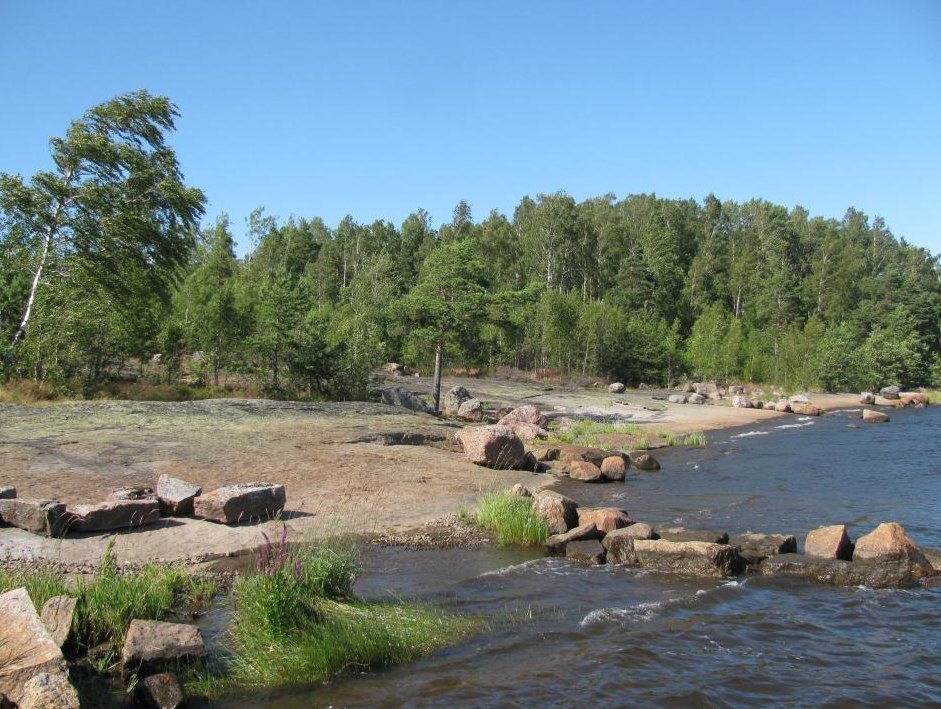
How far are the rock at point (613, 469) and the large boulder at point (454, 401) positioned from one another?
53.1ft

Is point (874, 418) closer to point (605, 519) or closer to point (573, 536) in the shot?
point (605, 519)

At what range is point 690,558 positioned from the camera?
12.1m

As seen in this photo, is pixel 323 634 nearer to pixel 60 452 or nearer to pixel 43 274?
pixel 60 452

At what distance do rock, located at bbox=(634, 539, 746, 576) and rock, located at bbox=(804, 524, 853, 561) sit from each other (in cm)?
165

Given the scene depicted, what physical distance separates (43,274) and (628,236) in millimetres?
85226

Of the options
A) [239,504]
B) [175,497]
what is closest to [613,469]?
[239,504]

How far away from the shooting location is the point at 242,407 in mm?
25859

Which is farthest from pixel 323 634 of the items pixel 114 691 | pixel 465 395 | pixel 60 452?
pixel 465 395

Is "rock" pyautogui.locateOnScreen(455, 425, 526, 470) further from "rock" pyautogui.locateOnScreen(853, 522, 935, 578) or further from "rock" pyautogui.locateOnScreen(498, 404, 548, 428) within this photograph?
"rock" pyautogui.locateOnScreen(853, 522, 935, 578)

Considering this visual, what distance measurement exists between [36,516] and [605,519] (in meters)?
10.4

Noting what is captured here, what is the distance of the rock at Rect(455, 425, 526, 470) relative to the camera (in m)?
21.4

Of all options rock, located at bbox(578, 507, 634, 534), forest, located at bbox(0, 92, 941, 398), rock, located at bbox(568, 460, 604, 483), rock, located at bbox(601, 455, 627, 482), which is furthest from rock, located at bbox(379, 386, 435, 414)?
rock, located at bbox(578, 507, 634, 534)

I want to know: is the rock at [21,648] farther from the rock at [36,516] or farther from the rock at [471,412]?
the rock at [471,412]

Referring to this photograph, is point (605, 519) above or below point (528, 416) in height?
below
